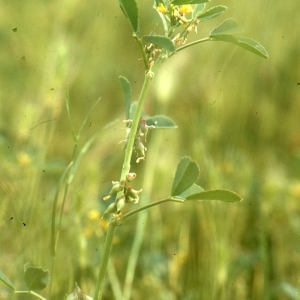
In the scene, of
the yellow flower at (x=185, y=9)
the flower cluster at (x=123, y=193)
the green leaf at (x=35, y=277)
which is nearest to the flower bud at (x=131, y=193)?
the flower cluster at (x=123, y=193)

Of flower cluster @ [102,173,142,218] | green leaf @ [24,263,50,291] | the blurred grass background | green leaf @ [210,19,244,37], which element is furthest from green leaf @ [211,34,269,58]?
the blurred grass background

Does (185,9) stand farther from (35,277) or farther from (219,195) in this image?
(35,277)

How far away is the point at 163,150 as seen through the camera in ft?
6.20

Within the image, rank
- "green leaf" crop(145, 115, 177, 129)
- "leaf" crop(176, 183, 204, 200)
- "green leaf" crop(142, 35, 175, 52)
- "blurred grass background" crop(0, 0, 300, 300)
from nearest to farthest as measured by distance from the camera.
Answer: "green leaf" crop(142, 35, 175, 52) → "leaf" crop(176, 183, 204, 200) → "green leaf" crop(145, 115, 177, 129) → "blurred grass background" crop(0, 0, 300, 300)

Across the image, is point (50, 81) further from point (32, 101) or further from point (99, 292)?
point (99, 292)

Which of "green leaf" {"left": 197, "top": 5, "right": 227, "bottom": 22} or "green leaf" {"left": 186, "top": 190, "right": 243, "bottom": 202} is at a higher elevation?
"green leaf" {"left": 197, "top": 5, "right": 227, "bottom": 22}

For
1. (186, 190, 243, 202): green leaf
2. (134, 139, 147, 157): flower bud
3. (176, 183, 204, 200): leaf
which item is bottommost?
(176, 183, 204, 200): leaf

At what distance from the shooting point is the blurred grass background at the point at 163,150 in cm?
128

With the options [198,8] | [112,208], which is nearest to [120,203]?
[112,208]

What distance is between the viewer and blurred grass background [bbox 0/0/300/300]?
1283 millimetres

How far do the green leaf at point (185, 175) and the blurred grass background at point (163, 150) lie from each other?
354 millimetres

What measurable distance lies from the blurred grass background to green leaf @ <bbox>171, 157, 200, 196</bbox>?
1.16 feet

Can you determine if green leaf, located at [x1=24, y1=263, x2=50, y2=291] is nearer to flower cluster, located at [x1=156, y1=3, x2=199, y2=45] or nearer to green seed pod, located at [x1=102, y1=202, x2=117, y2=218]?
green seed pod, located at [x1=102, y1=202, x2=117, y2=218]

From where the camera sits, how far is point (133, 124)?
719mm
